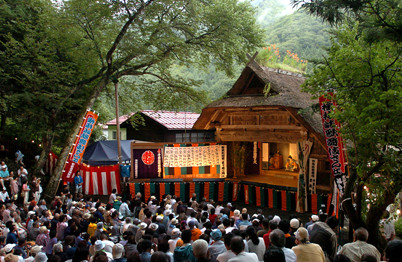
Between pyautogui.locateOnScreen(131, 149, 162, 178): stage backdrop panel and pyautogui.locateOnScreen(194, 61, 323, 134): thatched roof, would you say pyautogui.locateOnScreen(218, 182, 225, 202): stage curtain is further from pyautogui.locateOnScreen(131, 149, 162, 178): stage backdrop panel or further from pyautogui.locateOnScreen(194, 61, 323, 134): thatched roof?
pyautogui.locateOnScreen(194, 61, 323, 134): thatched roof

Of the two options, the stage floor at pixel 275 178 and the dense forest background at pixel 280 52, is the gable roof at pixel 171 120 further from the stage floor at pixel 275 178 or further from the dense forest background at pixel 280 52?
the stage floor at pixel 275 178

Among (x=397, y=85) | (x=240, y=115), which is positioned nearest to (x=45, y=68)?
(x=240, y=115)

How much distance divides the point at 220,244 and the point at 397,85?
5206 millimetres

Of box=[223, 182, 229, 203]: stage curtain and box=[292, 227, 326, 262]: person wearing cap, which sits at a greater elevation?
box=[292, 227, 326, 262]: person wearing cap

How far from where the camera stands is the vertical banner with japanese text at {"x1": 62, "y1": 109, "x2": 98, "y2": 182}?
15312mm

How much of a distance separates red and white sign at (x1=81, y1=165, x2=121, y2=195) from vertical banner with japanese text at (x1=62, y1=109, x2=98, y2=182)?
319 cm

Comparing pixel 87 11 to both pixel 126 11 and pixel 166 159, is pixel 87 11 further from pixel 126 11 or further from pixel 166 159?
pixel 166 159

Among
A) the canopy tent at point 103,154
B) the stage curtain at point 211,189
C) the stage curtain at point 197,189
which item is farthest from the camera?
the canopy tent at point 103,154

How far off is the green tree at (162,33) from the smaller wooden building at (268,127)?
8.01ft

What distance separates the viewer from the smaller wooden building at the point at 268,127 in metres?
14.7

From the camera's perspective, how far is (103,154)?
20766 millimetres

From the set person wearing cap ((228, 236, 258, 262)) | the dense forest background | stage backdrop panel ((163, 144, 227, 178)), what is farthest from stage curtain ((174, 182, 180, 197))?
person wearing cap ((228, 236, 258, 262))

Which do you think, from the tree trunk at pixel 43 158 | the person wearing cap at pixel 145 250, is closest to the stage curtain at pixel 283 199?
the person wearing cap at pixel 145 250

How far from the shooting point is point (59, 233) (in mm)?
9141
